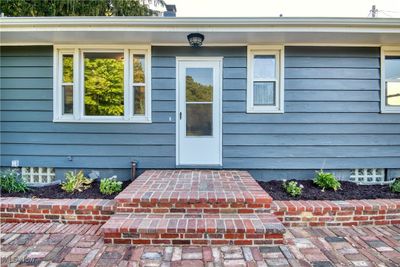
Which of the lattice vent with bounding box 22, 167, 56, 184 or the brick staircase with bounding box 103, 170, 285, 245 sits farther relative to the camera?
the lattice vent with bounding box 22, 167, 56, 184

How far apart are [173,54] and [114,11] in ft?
18.3

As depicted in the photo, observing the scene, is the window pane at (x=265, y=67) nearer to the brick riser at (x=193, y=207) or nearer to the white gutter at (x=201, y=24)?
the white gutter at (x=201, y=24)

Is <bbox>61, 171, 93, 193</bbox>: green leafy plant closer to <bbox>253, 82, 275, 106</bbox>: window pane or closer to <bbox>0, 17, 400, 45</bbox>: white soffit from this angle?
<bbox>0, 17, 400, 45</bbox>: white soffit

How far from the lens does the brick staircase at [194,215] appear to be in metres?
2.39

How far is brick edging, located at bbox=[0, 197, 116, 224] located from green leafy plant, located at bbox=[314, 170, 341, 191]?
3004mm

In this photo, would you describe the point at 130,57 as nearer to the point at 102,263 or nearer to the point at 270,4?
the point at 102,263

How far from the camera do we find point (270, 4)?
8.65 m

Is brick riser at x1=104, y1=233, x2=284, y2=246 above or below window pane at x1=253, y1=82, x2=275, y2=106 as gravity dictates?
below

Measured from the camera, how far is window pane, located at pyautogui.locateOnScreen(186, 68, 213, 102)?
4.18 metres

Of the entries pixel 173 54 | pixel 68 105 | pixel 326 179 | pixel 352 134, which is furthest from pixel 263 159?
pixel 68 105

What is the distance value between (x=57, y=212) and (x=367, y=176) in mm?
4770

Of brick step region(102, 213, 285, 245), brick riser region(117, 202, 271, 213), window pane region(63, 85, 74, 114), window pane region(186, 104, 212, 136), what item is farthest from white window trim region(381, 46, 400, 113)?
window pane region(63, 85, 74, 114)

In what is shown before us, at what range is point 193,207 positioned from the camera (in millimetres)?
2752

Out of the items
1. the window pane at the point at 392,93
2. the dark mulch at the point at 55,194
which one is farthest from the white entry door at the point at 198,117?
the window pane at the point at 392,93
